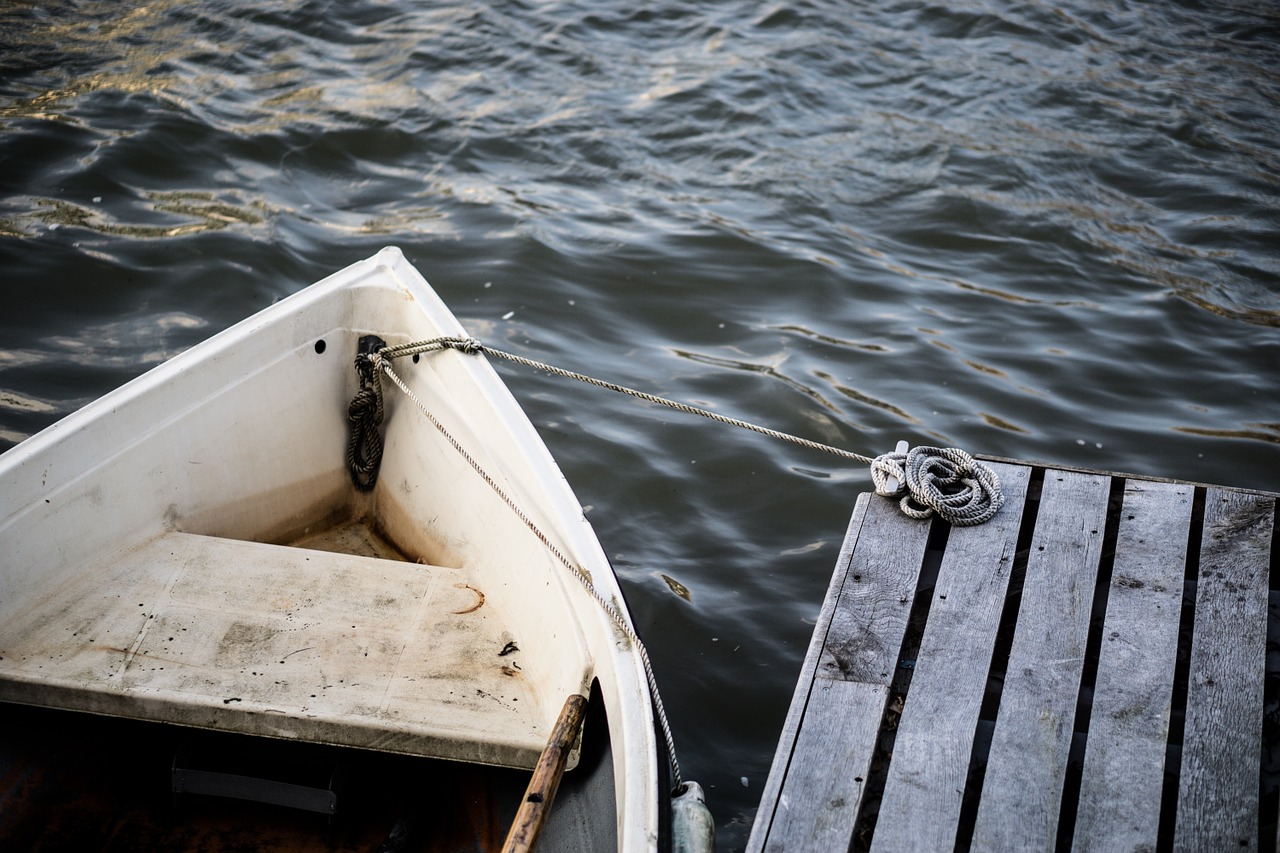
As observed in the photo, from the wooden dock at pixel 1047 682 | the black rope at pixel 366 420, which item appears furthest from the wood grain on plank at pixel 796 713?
the black rope at pixel 366 420

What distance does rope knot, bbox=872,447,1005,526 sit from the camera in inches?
111

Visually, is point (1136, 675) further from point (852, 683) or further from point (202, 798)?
point (202, 798)

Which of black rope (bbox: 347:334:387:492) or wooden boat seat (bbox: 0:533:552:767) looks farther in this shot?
black rope (bbox: 347:334:387:492)

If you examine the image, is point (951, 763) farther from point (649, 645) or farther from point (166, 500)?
point (166, 500)

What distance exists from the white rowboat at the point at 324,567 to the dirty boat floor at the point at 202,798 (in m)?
0.18

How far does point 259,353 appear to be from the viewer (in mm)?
3037

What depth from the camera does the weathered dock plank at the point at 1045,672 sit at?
2.05 metres

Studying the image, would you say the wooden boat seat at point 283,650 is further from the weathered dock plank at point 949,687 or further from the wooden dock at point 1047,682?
the weathered dock plank at point 949,687

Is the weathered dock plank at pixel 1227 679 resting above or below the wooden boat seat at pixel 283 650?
below

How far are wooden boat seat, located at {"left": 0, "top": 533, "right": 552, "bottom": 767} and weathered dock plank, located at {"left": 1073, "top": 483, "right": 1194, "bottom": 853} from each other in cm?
122

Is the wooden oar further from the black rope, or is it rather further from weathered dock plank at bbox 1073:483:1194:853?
the black rope

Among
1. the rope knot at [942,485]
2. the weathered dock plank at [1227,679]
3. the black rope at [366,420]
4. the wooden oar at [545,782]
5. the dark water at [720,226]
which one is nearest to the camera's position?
the wooden oar at [545,782]

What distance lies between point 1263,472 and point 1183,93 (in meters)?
4.52

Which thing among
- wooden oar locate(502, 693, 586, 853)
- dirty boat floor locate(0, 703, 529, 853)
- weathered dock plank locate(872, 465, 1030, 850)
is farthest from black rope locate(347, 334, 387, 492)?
weathered dock plank locate(872, 465, 1030, 850)
